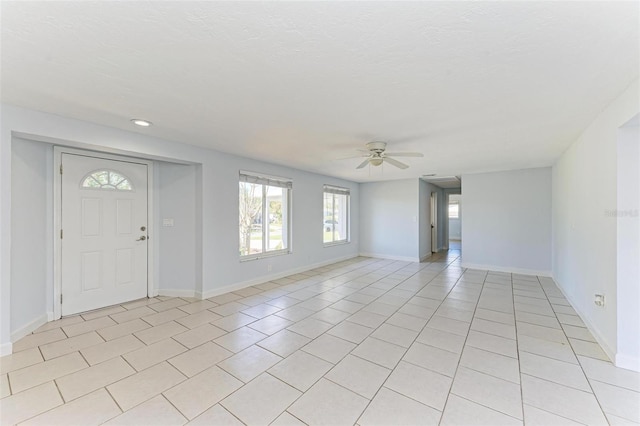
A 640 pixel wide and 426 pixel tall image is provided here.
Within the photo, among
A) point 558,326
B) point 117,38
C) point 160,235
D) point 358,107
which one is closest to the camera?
point 117,38

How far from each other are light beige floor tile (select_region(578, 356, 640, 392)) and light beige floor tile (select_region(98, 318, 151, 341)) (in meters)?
4.31

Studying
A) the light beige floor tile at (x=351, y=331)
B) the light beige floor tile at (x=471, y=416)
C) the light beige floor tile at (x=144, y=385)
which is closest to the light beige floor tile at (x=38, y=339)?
the light beige floor tile at (x=144, y=385)

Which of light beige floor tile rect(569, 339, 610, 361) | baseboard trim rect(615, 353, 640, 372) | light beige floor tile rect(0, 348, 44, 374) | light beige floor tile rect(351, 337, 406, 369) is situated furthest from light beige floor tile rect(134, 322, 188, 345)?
baseboard trim rect(615, 353, 640, 372)

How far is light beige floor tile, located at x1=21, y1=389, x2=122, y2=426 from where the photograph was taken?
1.68 meters

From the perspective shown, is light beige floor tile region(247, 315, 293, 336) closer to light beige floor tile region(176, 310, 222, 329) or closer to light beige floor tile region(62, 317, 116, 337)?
light beige floor tile region(176, 310, 222, 329)

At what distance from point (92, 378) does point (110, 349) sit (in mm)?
499

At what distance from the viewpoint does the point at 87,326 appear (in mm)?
3109

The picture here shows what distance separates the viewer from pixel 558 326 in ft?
10.2

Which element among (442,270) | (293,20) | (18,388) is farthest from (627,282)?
(18,388)

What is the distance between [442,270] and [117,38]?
6.41 metres

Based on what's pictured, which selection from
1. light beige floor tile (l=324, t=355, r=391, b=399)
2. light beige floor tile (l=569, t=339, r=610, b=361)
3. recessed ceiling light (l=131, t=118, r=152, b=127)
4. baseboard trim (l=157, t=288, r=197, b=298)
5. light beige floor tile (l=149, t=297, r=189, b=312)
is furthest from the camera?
baseboard trim (l=157, t=288, r=197, b=298)

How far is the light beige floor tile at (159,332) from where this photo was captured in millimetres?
2793

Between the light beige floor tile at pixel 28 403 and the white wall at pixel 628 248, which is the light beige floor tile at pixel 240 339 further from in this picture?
the white wall at pixel 628 248

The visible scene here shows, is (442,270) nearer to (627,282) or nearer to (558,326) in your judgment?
(558,326)
